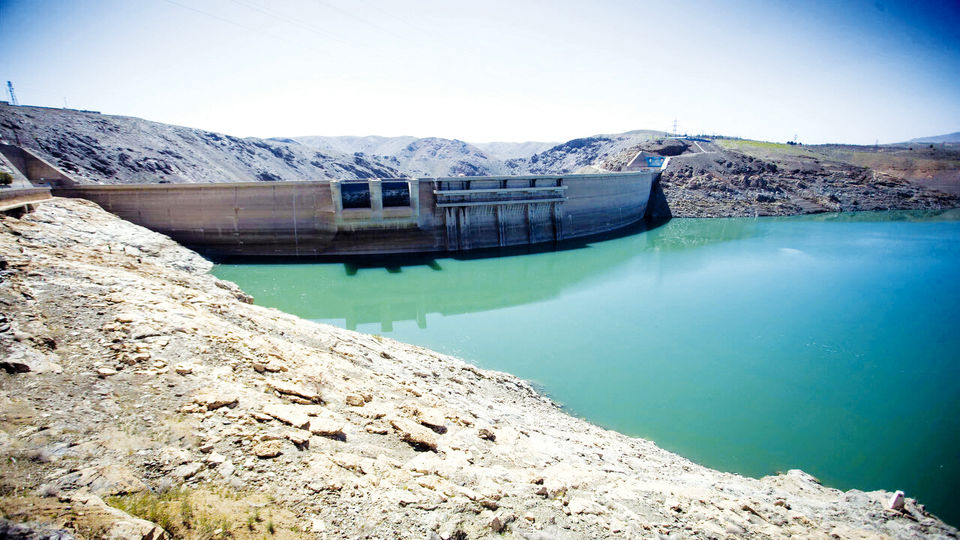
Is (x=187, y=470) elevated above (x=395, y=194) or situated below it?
below

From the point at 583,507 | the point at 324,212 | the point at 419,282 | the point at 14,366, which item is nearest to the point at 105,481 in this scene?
the point at 14,366

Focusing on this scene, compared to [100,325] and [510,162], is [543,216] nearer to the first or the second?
[100,325]

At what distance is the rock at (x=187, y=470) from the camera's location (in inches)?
108

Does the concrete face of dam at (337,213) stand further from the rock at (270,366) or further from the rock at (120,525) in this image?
the rock at (120,525)

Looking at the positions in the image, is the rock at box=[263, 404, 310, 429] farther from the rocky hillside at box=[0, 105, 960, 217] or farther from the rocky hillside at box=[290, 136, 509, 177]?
the rocky hillside at box=[290, 136, 509, 177]

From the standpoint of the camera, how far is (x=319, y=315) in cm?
1325

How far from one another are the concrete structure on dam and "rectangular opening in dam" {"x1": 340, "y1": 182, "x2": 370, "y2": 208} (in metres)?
0.05

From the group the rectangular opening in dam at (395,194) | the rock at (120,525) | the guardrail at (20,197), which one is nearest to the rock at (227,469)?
the rock at (120,525)

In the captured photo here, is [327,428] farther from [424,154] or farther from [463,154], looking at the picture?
[424,154]

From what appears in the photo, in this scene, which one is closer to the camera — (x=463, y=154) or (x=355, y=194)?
(x=355, y=194)

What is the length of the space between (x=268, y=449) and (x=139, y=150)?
→ 33.4 m

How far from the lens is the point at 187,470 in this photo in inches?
109

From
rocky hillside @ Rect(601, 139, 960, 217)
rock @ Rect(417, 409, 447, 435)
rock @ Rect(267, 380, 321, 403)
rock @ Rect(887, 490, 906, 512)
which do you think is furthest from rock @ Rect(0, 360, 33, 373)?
rocky hillside @ Rect(601, 139, 960, 217)

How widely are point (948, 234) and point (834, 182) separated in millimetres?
14604
